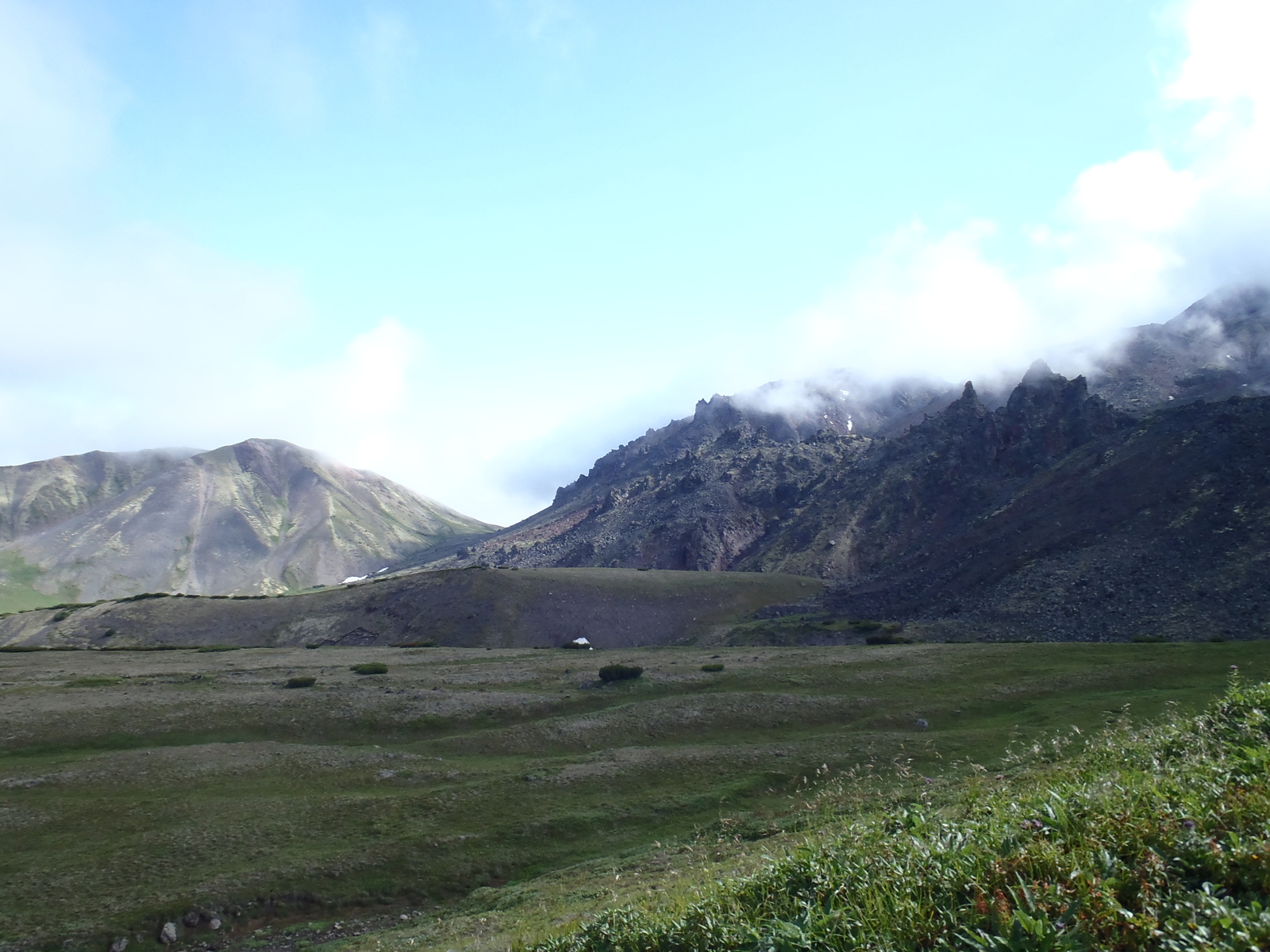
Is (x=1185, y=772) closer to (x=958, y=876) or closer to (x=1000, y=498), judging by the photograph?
(x=958, y=876)

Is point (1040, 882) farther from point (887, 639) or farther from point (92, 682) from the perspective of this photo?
point (887, 639)

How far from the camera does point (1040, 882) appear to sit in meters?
8.65

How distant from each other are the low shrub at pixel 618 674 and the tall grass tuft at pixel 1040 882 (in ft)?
157

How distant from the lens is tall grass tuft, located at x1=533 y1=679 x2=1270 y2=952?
25.0 feet

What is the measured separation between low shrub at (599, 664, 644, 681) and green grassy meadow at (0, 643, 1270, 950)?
106cm

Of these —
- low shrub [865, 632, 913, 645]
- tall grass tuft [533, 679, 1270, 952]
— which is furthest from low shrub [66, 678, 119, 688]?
low shrub [865, 632, 913, 645]

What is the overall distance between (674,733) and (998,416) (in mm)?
160829

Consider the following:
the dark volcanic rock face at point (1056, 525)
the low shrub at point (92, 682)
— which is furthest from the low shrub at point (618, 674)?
the dark volcanic rock face at point (1056, 525)

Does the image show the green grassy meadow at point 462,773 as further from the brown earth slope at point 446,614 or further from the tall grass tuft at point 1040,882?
the brown earth slope at point 446,614

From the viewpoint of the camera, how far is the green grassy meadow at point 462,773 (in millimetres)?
27031

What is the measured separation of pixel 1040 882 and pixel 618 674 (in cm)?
5359

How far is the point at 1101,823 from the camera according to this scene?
31.7 ft

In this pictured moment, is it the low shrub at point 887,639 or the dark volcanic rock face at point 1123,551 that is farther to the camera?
the low shrub at point 887,639

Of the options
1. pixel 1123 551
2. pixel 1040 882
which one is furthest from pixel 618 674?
pixel 1123 551
